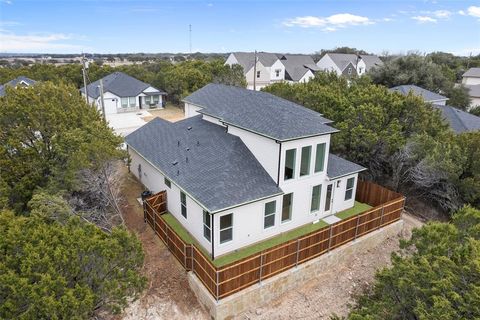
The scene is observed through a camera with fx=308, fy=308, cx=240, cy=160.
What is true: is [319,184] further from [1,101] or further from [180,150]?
[1,101]

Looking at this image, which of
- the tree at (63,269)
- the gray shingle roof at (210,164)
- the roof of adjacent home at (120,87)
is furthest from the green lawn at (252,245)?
the roof of adjacent home at (120,87)

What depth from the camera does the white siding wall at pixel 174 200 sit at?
13453 mm

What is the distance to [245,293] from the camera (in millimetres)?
11453

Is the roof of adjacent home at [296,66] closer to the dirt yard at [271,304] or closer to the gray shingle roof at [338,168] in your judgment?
the gray shingle roof at [338,168]

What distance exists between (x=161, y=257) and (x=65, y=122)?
8707 millimetres

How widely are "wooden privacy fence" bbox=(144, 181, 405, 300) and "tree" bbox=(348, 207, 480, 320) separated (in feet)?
12.2

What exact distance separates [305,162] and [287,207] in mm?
2321

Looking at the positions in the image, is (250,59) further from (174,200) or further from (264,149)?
(174,200)

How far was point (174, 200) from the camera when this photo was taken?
15.6 metres

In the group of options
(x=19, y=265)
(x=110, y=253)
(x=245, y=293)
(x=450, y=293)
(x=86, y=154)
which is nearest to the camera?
(x=450, y=293)

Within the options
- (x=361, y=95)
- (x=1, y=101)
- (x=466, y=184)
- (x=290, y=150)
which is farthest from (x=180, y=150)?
(x=466, y=184)

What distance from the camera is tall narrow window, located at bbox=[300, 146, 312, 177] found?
568 inches

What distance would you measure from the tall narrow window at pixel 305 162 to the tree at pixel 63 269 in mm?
8467

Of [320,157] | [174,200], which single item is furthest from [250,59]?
[174,200]
